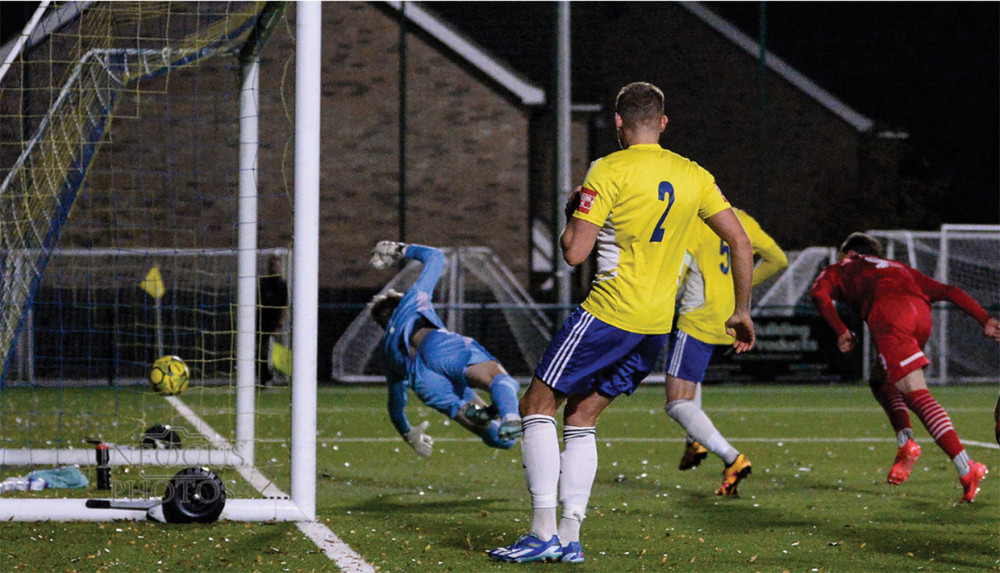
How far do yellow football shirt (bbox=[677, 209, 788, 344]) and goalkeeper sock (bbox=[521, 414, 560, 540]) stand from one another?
263cm

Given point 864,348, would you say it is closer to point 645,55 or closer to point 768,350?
point 768,350

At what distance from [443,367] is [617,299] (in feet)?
7.70

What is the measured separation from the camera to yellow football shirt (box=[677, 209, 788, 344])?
7820mm

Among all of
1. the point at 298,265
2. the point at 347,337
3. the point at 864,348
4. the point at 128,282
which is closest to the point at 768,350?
the point at 864,348

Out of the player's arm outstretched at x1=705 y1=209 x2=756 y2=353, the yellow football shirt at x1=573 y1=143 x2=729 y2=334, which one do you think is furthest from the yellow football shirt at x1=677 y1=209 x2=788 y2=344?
the yellow football shirt at x1=573 y1=143 x2=729 y2=334

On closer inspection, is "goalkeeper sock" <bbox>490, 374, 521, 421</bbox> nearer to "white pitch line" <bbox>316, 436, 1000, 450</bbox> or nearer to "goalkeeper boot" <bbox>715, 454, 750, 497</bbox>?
"goalkeeper boot" <bbox>715, 454, 750, 497</bbox>

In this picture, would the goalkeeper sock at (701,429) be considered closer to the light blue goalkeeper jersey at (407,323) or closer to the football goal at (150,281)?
the light blue goalkeeper jersey at (407,323)

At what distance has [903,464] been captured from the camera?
25.1 ft

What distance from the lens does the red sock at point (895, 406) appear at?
801 centimetres

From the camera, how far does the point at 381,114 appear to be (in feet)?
72.6

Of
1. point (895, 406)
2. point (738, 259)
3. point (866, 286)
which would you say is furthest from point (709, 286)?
point (738, 259)

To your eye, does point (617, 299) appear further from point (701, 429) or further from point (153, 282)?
point (153, 282)

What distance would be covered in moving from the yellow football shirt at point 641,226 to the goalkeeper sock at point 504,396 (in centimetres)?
183

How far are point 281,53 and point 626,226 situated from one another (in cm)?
1780
